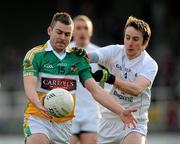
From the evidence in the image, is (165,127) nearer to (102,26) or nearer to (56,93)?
(102,26)

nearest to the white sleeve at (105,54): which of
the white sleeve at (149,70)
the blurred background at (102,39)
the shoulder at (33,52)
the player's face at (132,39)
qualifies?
the player's face at (132,39)

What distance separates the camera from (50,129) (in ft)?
31.9

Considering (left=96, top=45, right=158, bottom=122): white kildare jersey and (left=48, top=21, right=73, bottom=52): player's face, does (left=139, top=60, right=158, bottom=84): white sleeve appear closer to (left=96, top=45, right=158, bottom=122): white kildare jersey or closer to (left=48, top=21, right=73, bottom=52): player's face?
(left=96, top=45, right=158, bottom=122): white kildare jersey

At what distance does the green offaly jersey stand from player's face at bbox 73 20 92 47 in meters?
3.14

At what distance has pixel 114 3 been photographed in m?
26.4

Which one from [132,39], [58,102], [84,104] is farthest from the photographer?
[84,104]

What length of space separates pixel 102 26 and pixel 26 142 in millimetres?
14956

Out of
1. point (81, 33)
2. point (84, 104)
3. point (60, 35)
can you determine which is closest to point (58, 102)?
point (60, 35)

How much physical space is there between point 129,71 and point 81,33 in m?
2.53

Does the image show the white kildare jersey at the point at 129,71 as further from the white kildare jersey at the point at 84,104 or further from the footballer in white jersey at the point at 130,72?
the white kildare jersey at the point at 84,104

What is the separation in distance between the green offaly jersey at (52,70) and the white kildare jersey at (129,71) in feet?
3.05

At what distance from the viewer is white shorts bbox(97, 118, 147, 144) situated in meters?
10.7

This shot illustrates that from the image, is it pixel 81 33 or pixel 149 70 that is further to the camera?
pixel 81 33

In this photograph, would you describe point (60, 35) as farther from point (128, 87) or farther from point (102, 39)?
point (102, 39)
